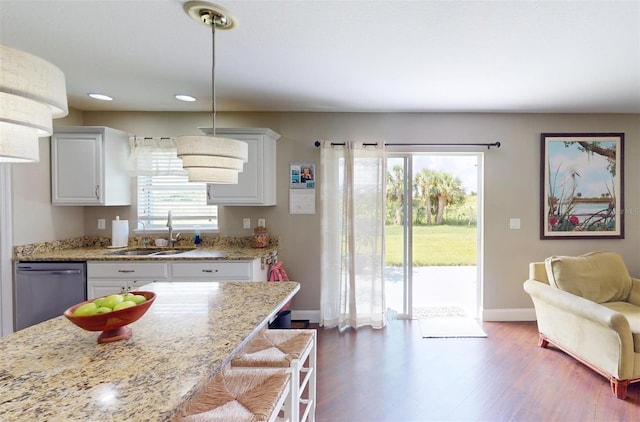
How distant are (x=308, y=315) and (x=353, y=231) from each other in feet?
3.70

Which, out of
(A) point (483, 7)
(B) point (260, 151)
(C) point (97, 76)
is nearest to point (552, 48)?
(A) point (483, 7)

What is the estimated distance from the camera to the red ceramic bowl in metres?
1.04

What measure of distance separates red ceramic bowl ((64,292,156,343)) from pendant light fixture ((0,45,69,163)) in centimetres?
56

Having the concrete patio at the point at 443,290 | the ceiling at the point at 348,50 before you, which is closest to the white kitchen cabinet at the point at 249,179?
the ceiling at the point at 348,50

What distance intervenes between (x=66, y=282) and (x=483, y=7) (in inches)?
148

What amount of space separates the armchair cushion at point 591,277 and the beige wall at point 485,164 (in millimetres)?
628

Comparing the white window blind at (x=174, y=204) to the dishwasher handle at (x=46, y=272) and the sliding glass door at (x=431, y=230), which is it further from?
the sliding glass door at (x=431, y=230)

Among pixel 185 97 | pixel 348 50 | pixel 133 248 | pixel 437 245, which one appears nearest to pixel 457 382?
pixel 437 245

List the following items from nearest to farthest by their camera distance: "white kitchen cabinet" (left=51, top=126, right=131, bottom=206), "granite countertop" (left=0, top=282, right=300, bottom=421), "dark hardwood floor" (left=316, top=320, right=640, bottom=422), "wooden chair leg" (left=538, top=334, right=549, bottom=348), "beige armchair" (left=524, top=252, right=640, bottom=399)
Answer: "granite countertop" (left=0, top=282, right=300, bottom=421)
"dark hardwood floor" (left=316, top=320, right=640, bottom=422)
"beige armchair" (left=524, top=252, right=640, bottom=399)
"wooden chair leg" (left=538, top=334, right=549, bottom=348)
"white kitchen cabinet" (left=51, top=126, right=131, bottom=206)

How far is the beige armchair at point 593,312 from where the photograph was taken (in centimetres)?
212

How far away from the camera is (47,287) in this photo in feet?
8.89

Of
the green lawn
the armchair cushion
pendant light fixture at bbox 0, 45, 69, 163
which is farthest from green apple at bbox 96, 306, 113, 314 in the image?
the armchair cushion

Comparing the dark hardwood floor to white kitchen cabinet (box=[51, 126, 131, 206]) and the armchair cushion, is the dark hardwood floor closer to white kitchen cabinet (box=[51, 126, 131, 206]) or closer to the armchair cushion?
the armchair cushion

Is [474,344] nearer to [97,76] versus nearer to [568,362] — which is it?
[568,362]
